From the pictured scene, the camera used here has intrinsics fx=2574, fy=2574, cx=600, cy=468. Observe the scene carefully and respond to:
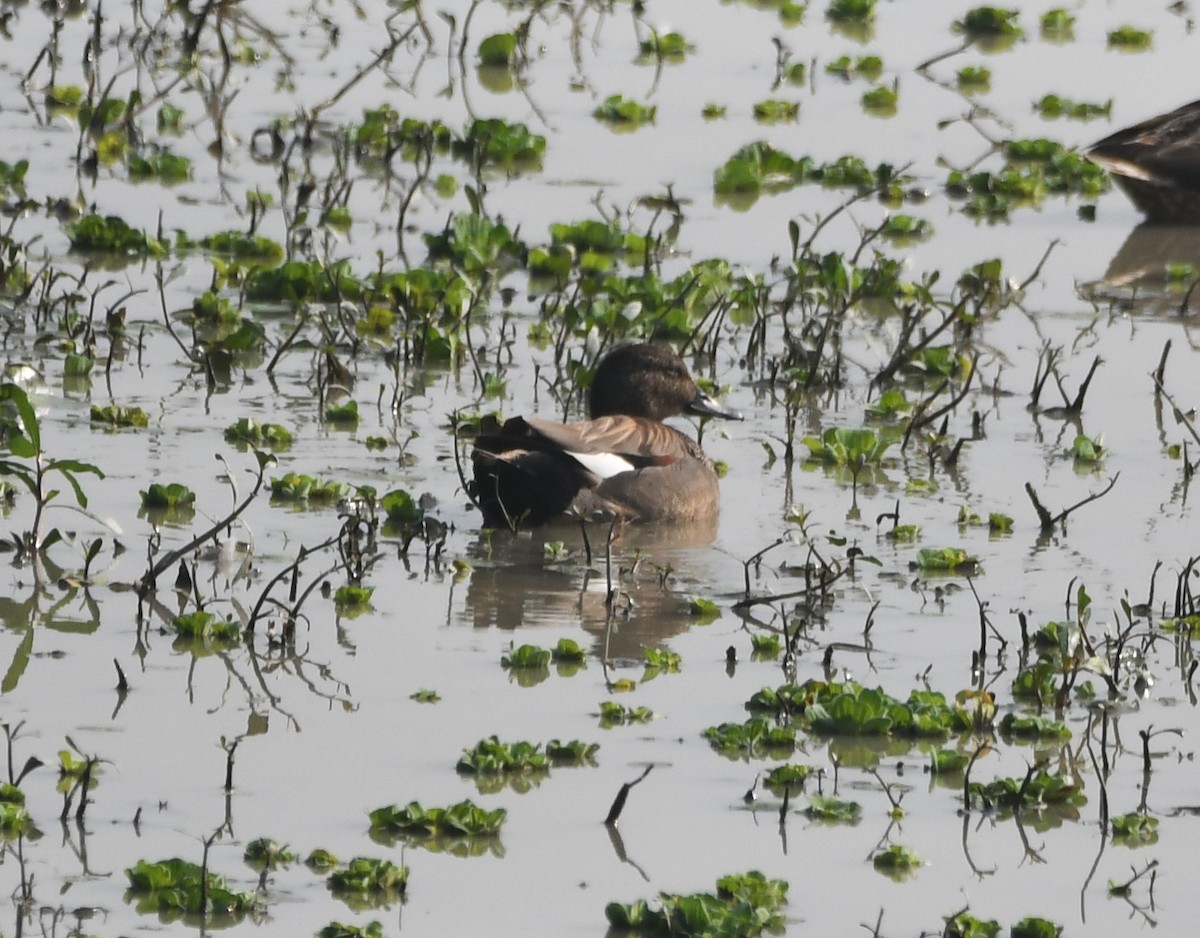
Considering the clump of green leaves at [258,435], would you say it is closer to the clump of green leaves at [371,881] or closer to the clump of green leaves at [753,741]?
the clump of green leaves at [753,741]

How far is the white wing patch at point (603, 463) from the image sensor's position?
29.7 feet

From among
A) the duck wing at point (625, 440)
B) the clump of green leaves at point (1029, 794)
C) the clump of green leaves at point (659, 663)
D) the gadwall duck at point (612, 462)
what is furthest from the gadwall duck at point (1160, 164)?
the clump of green leaves at point (1029, 794)

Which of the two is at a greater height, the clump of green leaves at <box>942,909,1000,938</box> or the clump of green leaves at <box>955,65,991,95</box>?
the clump of green leaves at <box>955,65,991,95</box>

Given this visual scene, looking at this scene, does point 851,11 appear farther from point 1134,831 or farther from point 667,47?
point 1134,831

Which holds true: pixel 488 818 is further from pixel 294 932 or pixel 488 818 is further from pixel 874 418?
pixel 874 418

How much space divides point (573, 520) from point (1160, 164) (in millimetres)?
6464

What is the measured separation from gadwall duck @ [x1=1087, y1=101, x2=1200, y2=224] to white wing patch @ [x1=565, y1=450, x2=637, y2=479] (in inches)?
237

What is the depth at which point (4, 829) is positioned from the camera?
5758mm

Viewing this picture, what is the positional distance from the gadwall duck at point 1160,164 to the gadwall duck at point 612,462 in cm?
537

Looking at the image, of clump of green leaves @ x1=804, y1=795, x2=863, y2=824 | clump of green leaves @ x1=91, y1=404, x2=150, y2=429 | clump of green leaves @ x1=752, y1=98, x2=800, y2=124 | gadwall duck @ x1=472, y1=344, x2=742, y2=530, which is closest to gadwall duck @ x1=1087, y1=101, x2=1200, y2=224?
clump of green leaves @ x1=752, y1=98, x2=800, y2=124

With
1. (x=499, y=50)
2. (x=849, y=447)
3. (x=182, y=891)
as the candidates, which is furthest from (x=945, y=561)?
(x=499, y=50)

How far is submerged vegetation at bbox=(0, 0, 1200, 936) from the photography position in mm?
6121

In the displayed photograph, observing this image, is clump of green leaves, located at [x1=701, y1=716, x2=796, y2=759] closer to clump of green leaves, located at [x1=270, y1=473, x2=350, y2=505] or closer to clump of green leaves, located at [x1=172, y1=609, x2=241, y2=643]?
clump of green leaves, located at [x1=172, y1=609, x2=241, y2=643]

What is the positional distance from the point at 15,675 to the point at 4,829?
4.09ft
